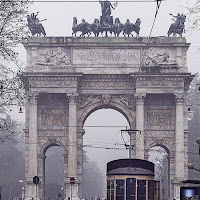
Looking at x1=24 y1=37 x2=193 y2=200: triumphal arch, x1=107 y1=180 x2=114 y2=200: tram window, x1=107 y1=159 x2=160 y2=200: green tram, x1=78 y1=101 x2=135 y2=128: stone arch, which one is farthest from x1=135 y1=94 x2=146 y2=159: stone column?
x1=107 y1=180 x2=114 y2=200: tram window

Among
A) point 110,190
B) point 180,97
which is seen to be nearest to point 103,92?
point 180,97

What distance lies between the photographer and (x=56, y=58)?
58.8 metres

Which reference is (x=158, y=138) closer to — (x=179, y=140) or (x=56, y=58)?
(x=179, y=140)

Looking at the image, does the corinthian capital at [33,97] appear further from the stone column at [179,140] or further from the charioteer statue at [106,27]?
the stone column at [179,140]

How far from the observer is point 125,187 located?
31.6 metres

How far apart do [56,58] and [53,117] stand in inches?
193

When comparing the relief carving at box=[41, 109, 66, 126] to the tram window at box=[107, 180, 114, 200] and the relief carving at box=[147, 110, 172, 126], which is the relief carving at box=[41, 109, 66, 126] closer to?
the relief carving at box=[147, 110, 172, 126]

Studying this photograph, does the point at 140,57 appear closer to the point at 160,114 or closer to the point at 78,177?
the point at 160,114

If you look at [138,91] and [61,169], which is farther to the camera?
[61,169]

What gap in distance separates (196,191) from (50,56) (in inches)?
1315

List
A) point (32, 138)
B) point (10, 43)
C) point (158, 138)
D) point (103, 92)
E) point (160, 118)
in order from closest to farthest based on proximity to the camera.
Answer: point (10, 43) < point (32, 138) < point (103, 92) < point (158, 138) < point (160, 118)

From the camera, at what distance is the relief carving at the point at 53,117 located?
196ft

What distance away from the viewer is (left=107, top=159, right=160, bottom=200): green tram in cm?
3155

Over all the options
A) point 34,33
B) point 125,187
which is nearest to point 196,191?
point 125,187
